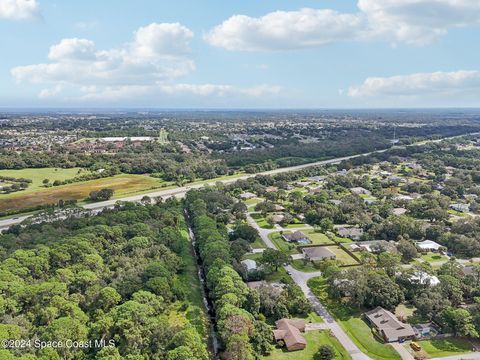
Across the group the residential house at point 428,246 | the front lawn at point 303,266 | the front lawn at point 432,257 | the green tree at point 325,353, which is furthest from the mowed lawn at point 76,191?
the green tree at point 325,353

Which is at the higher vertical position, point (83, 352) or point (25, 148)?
point (25, 148)

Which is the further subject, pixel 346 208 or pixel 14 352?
pixel 346 208

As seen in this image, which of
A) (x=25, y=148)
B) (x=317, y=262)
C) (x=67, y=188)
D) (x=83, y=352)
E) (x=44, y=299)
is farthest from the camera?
(x=25, y=148)

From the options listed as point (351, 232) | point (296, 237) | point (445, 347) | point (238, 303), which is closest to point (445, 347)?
point (445, 347)

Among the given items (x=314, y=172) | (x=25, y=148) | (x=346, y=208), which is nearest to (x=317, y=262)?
(x=346, y=208)

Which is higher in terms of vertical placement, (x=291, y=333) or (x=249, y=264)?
(x=249, y=264)

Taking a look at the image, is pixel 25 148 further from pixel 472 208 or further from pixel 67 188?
pixel 472 208

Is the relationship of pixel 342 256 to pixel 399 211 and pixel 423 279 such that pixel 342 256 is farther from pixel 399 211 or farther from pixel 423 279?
pixel 399 211
